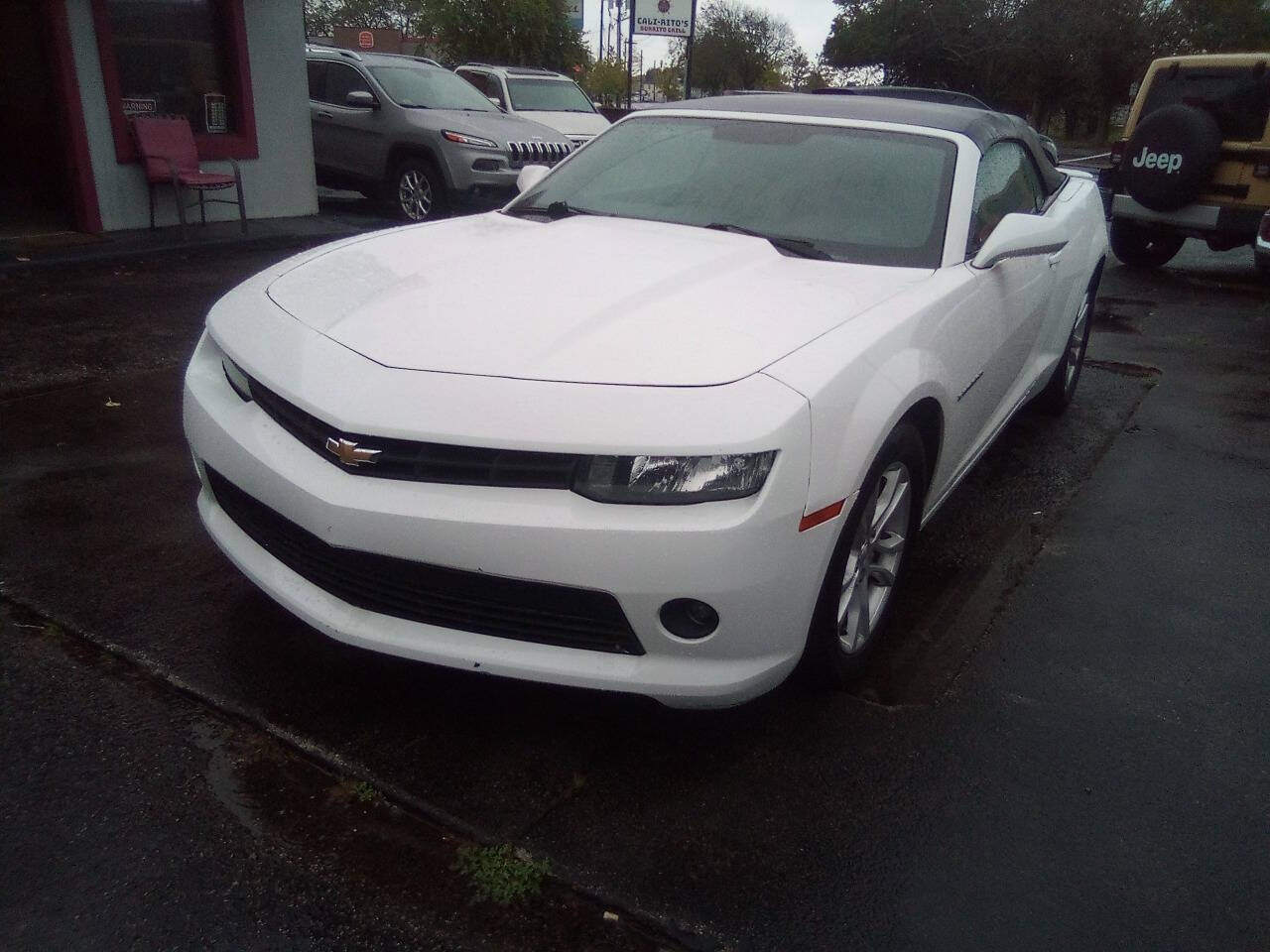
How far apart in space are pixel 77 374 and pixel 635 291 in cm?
395

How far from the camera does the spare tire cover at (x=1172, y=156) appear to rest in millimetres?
9117

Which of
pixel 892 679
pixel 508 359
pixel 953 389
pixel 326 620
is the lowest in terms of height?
pixel 892 679

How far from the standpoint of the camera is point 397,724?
2.72m

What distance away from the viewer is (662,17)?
18.0 meters

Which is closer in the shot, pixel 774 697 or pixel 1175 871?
pixel 1175 871

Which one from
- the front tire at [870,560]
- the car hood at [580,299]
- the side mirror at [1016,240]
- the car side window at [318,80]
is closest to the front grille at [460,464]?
the car hood at [580,299]

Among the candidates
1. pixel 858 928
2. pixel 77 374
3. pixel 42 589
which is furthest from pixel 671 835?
pixel 77 374

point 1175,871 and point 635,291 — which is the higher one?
point 635,291

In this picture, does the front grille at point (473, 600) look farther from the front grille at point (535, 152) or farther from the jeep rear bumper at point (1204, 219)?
the front grille at point (535, 152)

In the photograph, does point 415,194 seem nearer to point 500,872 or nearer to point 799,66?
point 500,872

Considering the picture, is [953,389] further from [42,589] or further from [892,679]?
[42,589]

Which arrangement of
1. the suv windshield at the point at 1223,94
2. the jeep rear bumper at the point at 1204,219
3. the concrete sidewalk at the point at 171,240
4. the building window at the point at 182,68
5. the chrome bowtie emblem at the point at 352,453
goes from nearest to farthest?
the chrome bowtie emblem at the point at 352,453, the concrete sidewalk at the point at 171,240, the building window at the point at 182,68, the jeep rear bumper at the point at 1204,219, the suv windshield at the point at 1223,94

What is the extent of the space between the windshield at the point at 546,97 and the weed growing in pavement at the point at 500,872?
1279cm

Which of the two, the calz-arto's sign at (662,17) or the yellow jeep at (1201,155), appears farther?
the calz-arto's sign at (662,17)
